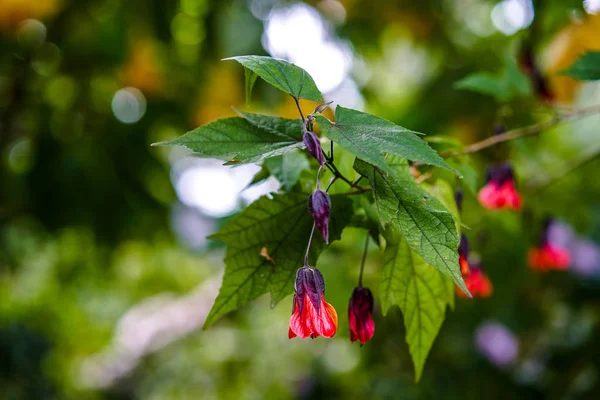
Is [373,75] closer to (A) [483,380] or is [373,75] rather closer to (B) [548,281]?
(B) [548,281]

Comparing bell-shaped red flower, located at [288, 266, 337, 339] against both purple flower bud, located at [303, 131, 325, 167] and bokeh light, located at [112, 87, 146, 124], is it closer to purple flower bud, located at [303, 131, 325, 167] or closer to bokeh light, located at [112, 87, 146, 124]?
purple flower bud, located at [303, 131, 325, 167]

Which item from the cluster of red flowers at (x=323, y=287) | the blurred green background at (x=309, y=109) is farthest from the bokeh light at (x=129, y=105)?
the cluster of red flowers at (x=323, y=287)

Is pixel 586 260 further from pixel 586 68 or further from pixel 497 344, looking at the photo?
→ pixel 586 68

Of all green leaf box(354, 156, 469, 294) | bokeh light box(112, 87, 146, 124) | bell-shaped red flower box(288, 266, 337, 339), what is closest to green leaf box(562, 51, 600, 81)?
green leaf box(354, 156, 469, 294)

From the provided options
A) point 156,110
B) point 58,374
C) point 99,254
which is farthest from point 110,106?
point 58,374

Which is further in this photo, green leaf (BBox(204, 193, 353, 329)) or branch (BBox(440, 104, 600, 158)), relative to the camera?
branch (BBox(440, 104, 600, 158))

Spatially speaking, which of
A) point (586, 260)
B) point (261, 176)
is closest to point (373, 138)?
point (261, 176)
